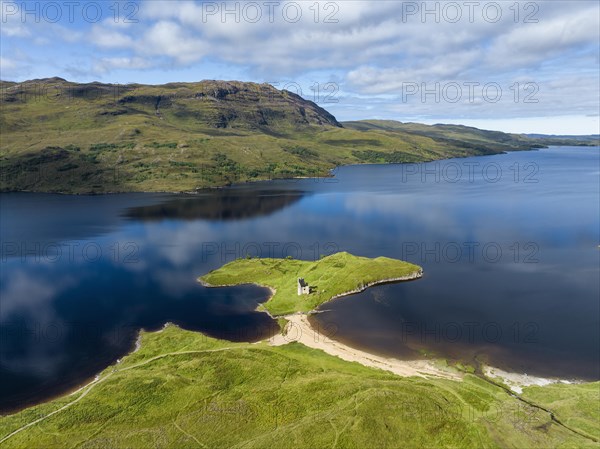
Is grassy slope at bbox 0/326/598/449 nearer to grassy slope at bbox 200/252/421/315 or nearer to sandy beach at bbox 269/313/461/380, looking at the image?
sandy beach at bbox 269/313/461/380

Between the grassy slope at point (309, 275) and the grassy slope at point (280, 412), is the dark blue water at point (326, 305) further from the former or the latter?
the grassy slope at point (280, 412)

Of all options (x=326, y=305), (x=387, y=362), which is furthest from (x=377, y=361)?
(x=326, y=305)

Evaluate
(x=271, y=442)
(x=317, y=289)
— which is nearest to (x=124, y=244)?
(x=317, y=289)

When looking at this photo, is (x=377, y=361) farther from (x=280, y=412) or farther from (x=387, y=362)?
(x=280, y=412)

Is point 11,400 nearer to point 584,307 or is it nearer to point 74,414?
point 74,414

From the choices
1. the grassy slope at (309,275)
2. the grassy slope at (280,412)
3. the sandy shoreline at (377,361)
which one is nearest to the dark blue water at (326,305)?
the sandy shoreline at (377,361)

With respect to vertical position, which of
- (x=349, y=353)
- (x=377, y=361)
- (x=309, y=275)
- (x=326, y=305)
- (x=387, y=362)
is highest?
(x=309, y=275)

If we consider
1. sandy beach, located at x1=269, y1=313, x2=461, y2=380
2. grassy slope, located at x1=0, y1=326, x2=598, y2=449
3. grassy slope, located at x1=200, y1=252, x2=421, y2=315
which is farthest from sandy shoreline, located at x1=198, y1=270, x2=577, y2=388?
grassy slope, located at x1=200, y1=252, x2=421, y2=315
